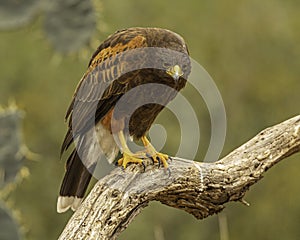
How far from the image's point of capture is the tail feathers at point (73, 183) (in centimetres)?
539

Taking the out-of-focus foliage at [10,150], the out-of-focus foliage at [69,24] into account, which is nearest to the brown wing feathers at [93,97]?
the out-of-focus foliage at [10,150]

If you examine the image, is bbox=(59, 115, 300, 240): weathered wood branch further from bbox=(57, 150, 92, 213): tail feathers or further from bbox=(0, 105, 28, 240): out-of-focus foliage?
bbox=(0, 105, 28, 240): out-of-focus foliage

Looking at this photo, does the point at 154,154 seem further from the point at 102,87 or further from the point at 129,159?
the point at 102,87

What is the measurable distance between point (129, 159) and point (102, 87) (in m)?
0.51

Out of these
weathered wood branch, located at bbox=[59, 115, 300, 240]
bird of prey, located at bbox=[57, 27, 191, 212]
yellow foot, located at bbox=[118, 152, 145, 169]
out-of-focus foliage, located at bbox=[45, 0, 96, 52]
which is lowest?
weathered wood branch, located at bbox=[59, 115, 300, 240]

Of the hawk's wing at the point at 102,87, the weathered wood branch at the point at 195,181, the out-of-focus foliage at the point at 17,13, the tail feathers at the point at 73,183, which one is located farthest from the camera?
the out-of-focus foliage at the point at 17,13

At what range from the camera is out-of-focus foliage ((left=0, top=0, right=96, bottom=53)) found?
683 cm

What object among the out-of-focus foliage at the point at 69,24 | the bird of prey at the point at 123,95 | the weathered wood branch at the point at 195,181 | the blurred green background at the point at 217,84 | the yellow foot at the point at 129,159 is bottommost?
the weathered wood branch at the point at 195,181

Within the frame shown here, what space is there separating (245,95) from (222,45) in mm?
934

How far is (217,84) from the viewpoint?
1502 cm

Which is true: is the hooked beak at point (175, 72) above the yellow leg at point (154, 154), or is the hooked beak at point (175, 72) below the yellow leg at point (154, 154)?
above

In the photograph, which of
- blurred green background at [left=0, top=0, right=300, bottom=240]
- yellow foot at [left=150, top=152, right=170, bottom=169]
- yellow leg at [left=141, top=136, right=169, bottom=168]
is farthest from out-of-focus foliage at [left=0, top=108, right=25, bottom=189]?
blurred green background at [left=0, top=0, right=300, bottom=240]

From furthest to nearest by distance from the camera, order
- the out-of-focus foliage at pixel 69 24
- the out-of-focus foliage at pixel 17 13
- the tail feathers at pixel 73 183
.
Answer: the out-of-focus foliage at pixel 17 13, the out-of-focus foliage at pixel 69 24, the tail feathers at pixel 73 183

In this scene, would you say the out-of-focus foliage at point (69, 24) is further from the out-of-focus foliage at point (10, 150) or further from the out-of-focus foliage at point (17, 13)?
the out-of-focus foliage at point (10, 150)
